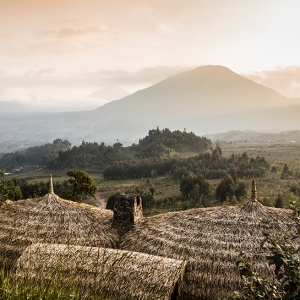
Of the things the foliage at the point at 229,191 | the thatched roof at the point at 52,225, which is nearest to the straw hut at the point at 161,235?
the thatched roof at the point at 52,225

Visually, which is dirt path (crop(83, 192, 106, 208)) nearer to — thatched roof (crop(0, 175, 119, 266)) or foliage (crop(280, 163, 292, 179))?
foliage (crop(280, 163, 292, 179))

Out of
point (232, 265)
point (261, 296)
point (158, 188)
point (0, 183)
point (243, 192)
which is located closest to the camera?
point (261, 296)

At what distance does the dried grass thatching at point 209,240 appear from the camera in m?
9.18

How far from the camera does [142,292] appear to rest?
6.95 metres

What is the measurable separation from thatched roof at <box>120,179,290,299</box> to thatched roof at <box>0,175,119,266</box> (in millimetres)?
1189

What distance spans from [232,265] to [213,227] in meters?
1.65

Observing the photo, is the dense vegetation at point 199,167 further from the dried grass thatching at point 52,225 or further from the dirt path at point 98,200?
the dried grass thatching at point 52,225

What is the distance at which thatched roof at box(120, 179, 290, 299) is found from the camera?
9180 millimetres

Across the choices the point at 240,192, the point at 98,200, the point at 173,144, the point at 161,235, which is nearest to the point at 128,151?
the point at 173,144

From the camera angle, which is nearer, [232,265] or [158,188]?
[232,265]

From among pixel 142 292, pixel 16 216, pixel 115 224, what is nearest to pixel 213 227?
pixel 115 224

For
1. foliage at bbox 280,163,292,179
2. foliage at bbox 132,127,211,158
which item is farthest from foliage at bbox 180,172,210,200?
foliage at bbox 132,127,211,158

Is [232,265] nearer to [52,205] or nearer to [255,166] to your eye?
[52,205]

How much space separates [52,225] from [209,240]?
566 cm
